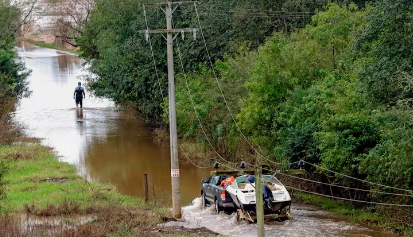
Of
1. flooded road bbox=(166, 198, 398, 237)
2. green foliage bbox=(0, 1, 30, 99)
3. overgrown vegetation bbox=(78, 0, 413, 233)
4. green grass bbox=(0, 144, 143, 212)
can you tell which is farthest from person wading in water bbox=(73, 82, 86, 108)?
flooded road bbox=(166, 198, 398, 237)

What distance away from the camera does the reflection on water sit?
3016 centimetres

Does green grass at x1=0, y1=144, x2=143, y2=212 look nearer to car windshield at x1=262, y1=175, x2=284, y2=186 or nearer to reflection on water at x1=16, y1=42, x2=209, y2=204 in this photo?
reflection on water at x1=16, y1=42, x2=209, y2=204

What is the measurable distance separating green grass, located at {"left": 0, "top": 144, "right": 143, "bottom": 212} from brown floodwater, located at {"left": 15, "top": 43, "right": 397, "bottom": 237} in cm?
147

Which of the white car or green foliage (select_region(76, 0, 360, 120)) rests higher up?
green foliage (select_region(76, 0, 360, 120))

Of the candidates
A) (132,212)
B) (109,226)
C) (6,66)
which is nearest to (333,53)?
(132,212)

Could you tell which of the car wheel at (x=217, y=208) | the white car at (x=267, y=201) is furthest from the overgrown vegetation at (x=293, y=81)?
the car wheel at (x=217, y=208)

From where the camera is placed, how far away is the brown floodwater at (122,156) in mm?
20141

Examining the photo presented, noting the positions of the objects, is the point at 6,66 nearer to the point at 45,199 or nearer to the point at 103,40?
the point at 103,40

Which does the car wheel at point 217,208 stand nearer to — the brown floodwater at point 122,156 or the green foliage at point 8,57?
the brown floodwater at point 122,156

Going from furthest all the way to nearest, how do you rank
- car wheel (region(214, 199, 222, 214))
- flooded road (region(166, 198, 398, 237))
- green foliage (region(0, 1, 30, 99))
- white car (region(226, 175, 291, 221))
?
green foliage (region(0, 1, 30, 99)) → car wheel (region(214, 199, 222, 214)) → white car (region(226, 175, 291, 221)) → flooded road (region(166, 198, 398, 237))

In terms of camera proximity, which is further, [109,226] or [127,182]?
[127,182]

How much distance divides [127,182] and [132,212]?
27.2ft

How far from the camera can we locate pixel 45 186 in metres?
26.1

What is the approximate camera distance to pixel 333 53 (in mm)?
26172
